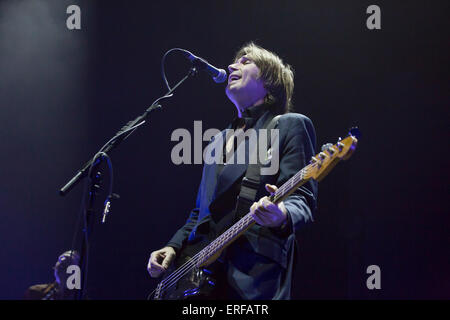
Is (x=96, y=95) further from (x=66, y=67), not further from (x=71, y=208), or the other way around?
(x=71, y=208)

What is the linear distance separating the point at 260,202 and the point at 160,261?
796 mm

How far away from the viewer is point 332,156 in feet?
5.01

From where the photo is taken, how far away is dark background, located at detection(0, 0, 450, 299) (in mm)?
3531

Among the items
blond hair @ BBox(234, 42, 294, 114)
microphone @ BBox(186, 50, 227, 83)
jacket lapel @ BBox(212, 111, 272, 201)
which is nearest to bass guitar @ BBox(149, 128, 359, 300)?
jacket lapel @ BBox(212, 111, 272, 201)

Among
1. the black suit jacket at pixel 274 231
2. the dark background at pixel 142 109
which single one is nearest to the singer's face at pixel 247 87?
the black suit jacket at pixel 274 231

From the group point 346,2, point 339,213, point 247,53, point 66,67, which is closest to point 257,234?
point 247,53

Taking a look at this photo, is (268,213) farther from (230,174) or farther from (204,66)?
(204,66)

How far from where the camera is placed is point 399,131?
3.30 metres

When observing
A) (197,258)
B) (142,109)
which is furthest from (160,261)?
(142,109)

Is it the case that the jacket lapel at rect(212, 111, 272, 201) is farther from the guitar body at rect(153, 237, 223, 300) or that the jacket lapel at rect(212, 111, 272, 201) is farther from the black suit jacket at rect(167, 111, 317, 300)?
the guitar body at rect(153, 237, 223, 300)

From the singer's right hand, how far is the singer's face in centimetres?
92

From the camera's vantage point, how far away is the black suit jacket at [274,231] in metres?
1.63
